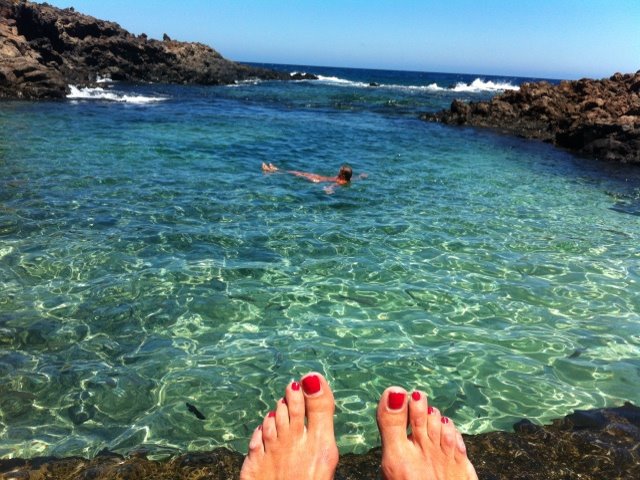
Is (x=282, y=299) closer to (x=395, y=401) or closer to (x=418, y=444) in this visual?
(x=395, y=401)

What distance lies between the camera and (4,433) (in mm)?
3787

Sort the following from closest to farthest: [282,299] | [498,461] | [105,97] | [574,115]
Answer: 1. [498,461]
2. [282,299]
3. [574,115]
4. [105,97]

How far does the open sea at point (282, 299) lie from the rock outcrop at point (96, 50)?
30.1 meters

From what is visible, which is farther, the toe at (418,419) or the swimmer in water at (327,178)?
the swimmer in water at (327,178)

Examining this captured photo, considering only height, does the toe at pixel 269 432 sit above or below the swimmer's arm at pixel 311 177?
below

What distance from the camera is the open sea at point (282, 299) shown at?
167 inches

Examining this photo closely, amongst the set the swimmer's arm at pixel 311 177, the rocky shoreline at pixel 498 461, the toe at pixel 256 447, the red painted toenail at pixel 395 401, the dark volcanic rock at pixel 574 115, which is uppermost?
the dark volcanic rock at pixel 574 115

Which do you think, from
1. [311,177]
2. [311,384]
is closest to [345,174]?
[311,177]

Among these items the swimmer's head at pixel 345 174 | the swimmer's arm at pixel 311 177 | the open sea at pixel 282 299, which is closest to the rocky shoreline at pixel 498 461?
the open sea at pixel 282 299

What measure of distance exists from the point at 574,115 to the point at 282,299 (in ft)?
72.7

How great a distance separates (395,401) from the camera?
3.45 meters

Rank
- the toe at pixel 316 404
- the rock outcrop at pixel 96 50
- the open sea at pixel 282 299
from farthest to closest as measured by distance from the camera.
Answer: the rock outcrop at pixel 96 50 < the open sea at pixel 282 299 < the toe at pixel 316 404

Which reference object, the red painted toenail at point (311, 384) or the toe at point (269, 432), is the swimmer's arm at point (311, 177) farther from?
the toe at point (269, 432)

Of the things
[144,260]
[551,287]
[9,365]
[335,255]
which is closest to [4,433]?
[9,365]
